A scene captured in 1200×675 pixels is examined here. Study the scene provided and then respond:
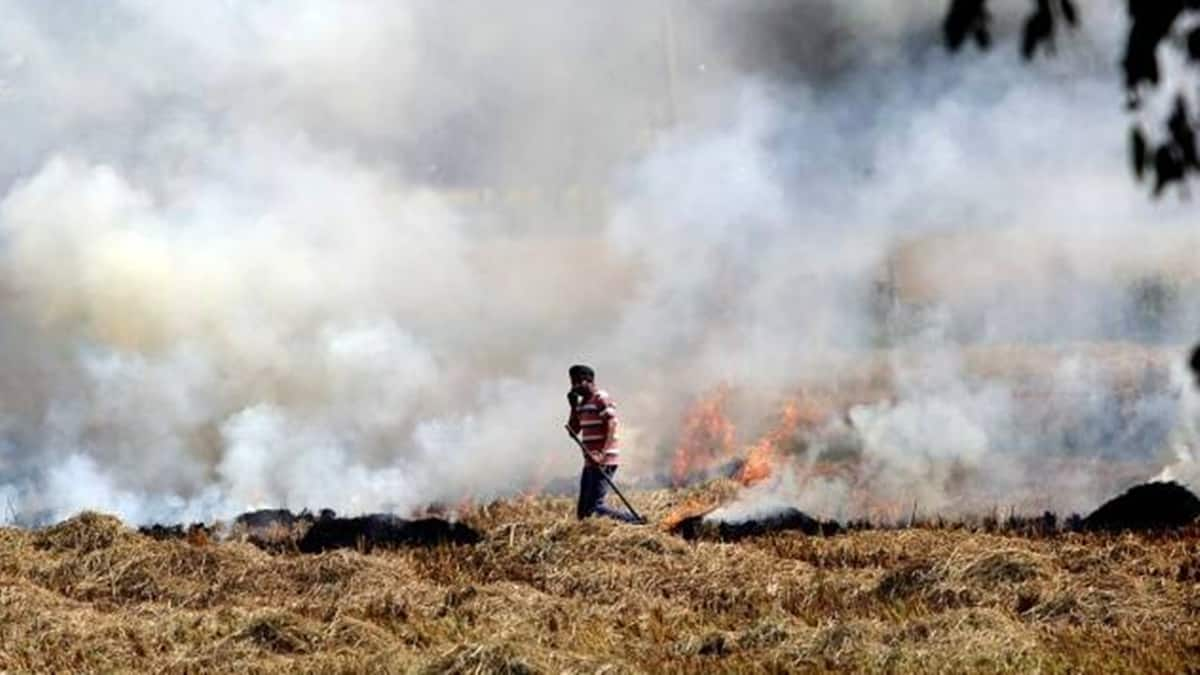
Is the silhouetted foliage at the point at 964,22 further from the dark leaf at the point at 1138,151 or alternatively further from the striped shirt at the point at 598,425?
the striped shirt at the point at 598,425

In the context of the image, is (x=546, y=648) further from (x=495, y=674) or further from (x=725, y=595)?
(x=725, y=595)

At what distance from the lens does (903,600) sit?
1492 centimetres

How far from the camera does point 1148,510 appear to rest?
20.8 meters

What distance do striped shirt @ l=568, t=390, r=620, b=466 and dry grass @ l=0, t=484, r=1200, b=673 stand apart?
8.25 feet

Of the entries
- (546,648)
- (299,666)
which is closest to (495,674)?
(546,648)

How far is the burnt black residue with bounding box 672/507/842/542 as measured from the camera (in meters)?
20.5

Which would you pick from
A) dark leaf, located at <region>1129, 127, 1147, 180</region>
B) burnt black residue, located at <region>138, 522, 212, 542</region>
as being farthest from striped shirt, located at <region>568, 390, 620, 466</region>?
dark leaf, located at <region>1129, 127, 1147, 180</region>

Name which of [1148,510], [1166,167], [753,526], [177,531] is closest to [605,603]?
[753,526]

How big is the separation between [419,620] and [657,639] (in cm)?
213

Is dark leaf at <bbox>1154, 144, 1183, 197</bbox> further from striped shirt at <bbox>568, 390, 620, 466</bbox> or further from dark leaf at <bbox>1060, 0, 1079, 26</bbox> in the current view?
striped shirt at <bbox>568, 390, 620, 466</bbox>

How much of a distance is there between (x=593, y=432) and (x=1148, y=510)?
6291 mm

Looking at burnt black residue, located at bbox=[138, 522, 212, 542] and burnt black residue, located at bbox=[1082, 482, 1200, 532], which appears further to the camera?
burnt black residue, located at bbox=[138, 522, 212, 542]

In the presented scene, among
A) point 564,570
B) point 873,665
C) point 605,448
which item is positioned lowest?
point 873,665

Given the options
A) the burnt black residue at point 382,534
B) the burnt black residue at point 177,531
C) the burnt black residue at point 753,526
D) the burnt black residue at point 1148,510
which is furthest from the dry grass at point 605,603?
the burnt black residue at point 1148,510
